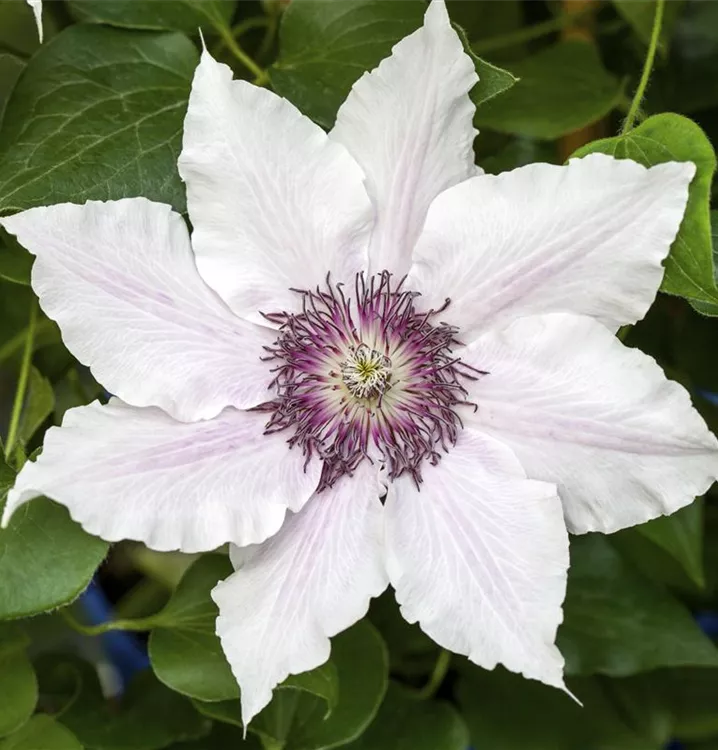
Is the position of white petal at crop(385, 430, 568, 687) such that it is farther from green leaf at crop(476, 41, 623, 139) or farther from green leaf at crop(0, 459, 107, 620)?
green leaf at crop(476, 41, 623, 139)

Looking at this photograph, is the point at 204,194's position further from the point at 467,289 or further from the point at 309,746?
the point at 309,746

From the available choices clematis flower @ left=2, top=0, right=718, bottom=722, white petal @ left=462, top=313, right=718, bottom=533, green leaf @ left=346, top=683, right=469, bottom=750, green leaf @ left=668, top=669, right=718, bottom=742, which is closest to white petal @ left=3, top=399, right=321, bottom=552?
clematis flower @ left=2, top=0, right=718, bottom=722

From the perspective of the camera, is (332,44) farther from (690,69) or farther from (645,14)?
(690,69)

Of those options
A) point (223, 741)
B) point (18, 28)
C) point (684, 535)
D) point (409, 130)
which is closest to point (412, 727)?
point (223, 741)

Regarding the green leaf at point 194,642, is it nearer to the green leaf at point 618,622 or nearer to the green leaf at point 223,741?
the green leaf at point 223,741

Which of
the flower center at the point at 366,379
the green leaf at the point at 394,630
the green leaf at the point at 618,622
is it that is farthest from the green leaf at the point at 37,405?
the green leaf at the point at 618,622

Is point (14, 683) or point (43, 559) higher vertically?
point (43, 559)

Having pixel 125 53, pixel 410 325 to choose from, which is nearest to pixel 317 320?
pixel 410 325
